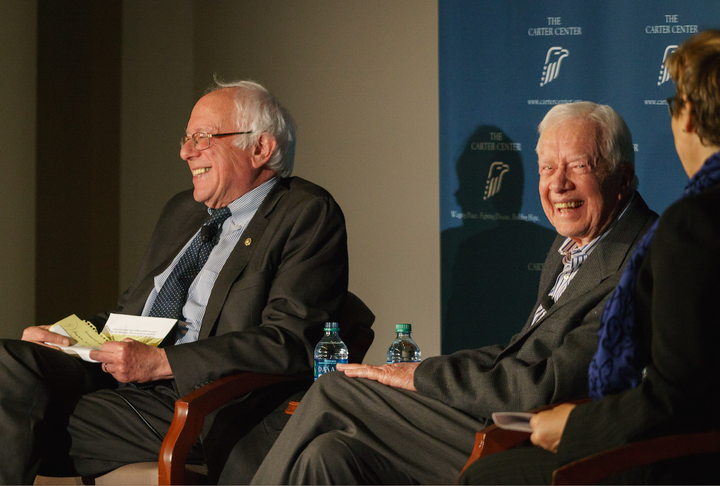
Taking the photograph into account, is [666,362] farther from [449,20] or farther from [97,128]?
[97,128]

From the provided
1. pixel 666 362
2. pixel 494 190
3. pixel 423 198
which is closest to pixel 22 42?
pixel 423 198

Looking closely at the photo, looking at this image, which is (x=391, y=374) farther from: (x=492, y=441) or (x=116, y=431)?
(x=116, y=431)

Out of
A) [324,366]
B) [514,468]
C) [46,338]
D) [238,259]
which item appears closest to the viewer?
[514,468]

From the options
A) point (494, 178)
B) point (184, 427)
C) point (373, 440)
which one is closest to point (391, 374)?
point (373, 440)

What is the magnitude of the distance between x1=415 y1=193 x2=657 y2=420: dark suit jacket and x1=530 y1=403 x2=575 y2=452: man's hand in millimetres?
491

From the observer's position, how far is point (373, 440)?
75.5 inches

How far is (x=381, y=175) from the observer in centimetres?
378

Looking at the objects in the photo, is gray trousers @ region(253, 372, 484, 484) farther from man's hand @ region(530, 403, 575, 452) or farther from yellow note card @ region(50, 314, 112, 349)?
yellow note card @ region(50, 314, 112, 349)

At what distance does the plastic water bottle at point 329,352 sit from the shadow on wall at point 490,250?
3.44ft

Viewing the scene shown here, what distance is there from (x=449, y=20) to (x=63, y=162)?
240cm

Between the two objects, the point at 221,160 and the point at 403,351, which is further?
the point at 403,351

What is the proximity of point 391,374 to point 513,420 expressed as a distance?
0.66 metres

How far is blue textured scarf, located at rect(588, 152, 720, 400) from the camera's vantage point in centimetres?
134

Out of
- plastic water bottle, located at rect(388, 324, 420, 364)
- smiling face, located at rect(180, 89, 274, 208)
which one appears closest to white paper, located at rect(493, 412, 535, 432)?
smiling face, located at rect(180, 89, 274, 208)
